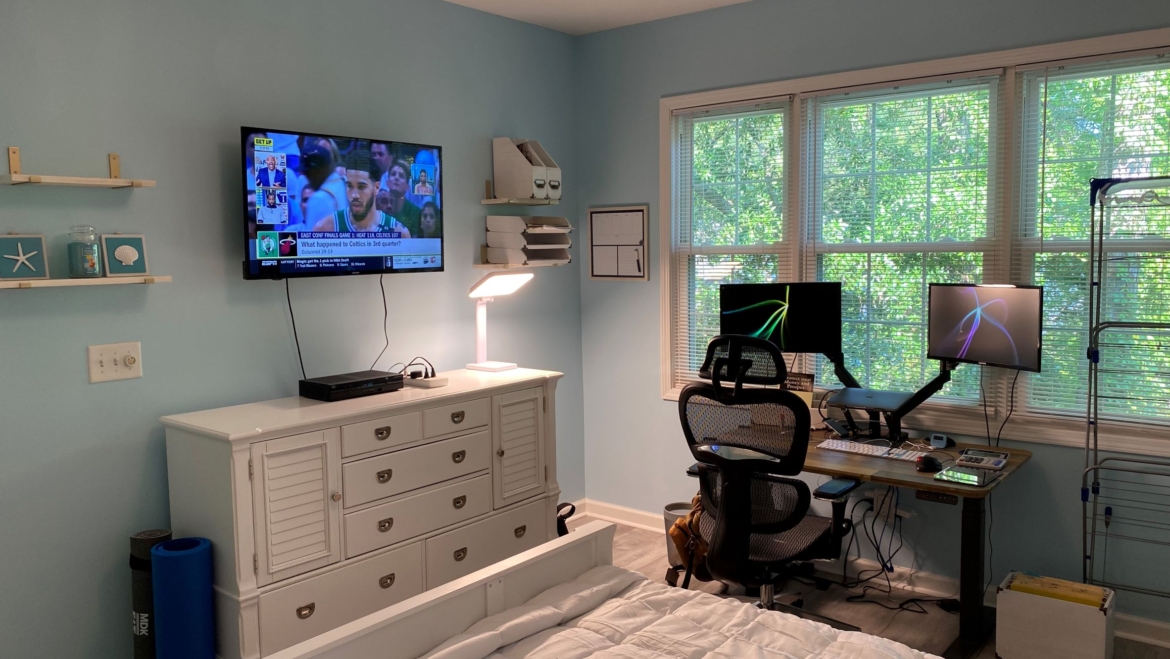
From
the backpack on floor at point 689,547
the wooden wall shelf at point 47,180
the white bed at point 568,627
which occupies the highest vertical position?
the wooden wall shelf at point 47,180

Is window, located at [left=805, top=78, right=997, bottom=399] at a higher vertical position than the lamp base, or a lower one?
higher

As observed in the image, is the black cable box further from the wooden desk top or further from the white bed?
the wooden desk top

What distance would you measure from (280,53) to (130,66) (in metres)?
0.59

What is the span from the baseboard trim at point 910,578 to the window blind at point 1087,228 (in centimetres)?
79

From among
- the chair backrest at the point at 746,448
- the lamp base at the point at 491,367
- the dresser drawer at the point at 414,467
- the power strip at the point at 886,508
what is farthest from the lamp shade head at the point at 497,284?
the power strip at the point at 886,508

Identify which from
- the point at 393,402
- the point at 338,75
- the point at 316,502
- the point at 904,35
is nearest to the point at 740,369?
the point at 393,402

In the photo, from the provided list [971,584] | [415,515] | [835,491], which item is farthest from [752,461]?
[415,515]

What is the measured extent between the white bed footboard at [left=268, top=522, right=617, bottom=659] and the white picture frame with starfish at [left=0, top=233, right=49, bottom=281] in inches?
57.9

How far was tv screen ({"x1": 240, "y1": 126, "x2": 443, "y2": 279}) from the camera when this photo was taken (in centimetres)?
309

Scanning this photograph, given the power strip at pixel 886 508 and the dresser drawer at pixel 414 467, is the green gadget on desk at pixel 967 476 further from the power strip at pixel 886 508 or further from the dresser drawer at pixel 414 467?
the dresser drawer at pixel 414 467

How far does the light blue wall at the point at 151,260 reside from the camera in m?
2.66

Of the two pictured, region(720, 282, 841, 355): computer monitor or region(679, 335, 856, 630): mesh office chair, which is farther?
region(720, 282, 841, 355): computer monitor

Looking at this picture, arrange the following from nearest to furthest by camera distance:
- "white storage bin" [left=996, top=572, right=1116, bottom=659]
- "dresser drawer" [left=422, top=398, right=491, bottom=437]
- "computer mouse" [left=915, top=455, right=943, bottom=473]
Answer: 1. "white storage bin" [left=996, top=572, right=1116, bottom=659]
2. "computer mouse" [left=915, top=455, right=943, bottom=473]
3. "dresser drawer" [left=422, top=398, right=491, bottom=437]

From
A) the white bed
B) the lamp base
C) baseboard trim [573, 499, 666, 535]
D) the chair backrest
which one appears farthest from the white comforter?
baseboard trim [573, 499, 666, 535]
